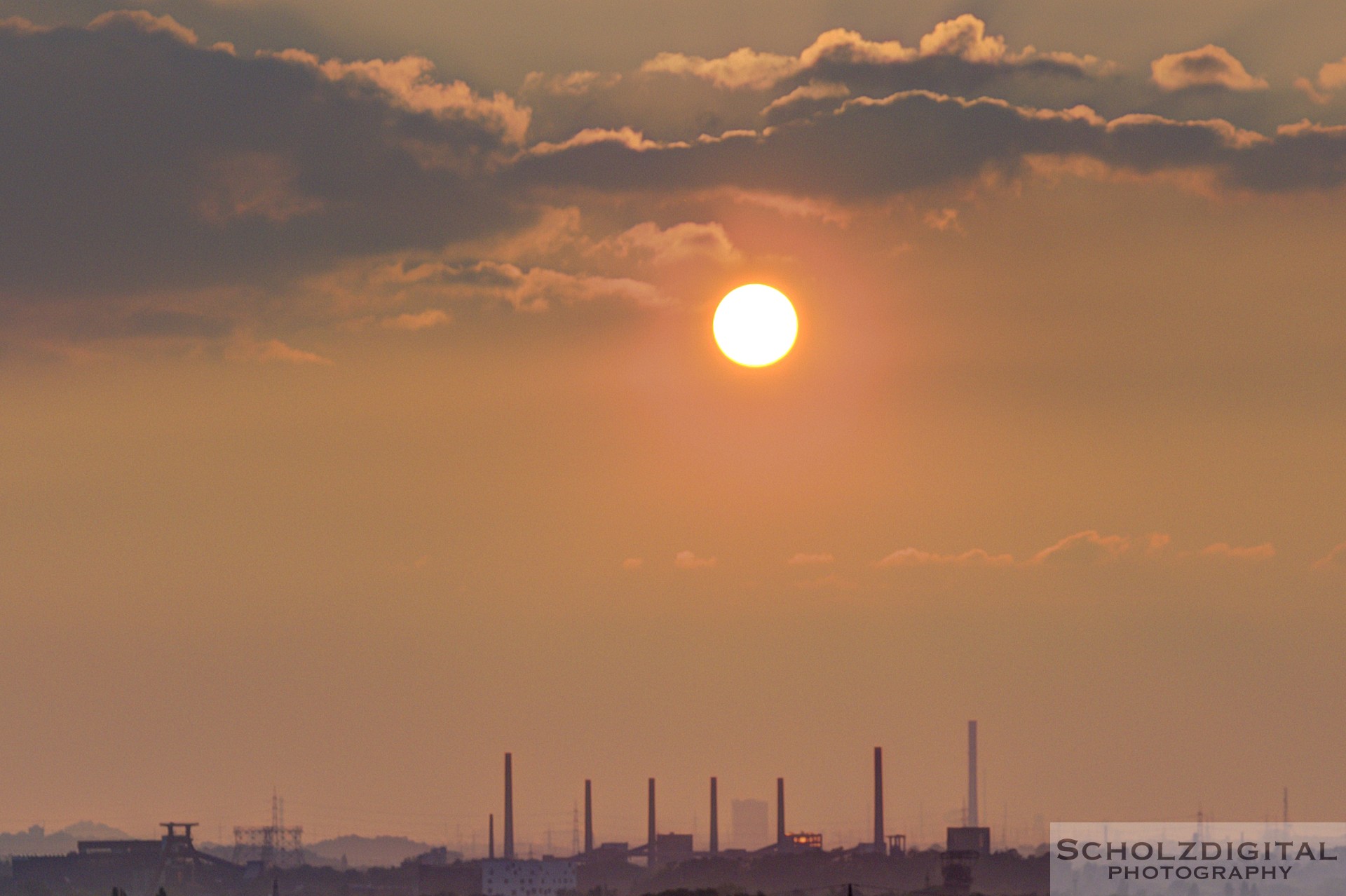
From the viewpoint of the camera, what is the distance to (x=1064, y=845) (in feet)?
519

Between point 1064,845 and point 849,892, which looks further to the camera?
point 1064,845

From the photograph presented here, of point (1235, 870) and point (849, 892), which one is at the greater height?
point (849, 892)

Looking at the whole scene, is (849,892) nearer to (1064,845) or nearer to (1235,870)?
(1064,845)

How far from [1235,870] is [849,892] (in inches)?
5564

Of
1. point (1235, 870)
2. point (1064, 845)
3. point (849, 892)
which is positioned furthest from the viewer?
point (1235, 870)

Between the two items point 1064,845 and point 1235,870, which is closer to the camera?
point 1064,845

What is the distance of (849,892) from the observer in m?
65.6

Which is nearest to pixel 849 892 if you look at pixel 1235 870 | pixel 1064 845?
pixel 1064 845

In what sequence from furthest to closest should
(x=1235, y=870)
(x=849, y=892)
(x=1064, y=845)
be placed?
(x=1235, y=870) < (x=1064, y=845) < (x=849, y=892)

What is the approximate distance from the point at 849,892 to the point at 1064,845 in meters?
97.8

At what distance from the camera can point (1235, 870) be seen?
195 metres
